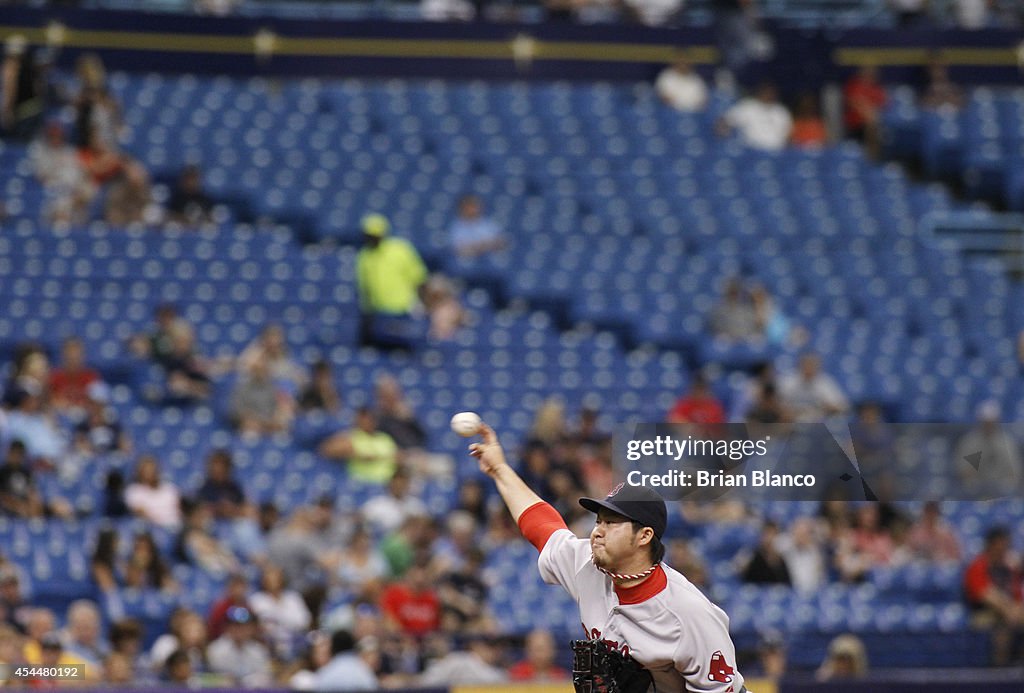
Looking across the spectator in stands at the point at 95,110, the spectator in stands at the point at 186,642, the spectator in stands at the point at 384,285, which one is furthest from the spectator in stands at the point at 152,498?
the spectator in stands at the point at 95,110

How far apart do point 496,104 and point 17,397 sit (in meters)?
7.22

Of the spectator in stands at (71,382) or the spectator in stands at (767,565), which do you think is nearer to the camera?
the spectator in stands at (767,565)

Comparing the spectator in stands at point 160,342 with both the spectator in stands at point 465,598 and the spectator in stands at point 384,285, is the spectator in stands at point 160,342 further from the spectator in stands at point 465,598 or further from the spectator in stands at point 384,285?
the spectator in stands at point 465,598

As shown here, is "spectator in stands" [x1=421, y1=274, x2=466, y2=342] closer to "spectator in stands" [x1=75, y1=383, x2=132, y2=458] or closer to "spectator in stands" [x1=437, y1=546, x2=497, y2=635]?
"spectator in stands" [x1=75, y1=383, x2=132, y2=458]

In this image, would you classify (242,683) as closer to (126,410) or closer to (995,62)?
(126,410)

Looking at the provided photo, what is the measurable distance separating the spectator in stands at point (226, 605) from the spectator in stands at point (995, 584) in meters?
5.24

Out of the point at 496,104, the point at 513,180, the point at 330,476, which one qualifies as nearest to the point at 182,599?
the point at 330,476

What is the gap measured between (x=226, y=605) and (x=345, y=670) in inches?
49.8

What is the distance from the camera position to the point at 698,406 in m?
14.2

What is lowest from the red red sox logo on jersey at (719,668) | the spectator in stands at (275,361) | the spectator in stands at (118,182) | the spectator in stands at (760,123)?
the red red sox logo on jersey at (719,668)

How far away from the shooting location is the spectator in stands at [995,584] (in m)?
12.6

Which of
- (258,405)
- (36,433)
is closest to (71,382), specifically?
(36,433)

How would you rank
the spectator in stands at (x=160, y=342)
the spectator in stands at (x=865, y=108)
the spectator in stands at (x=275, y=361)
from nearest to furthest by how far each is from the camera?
the spectator in stands at (x=275, y=361)
the spectator in stands at (x=160, y=342)
the spectator in stands at (x=865, y=108)

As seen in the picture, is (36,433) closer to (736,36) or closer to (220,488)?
(220,488)
